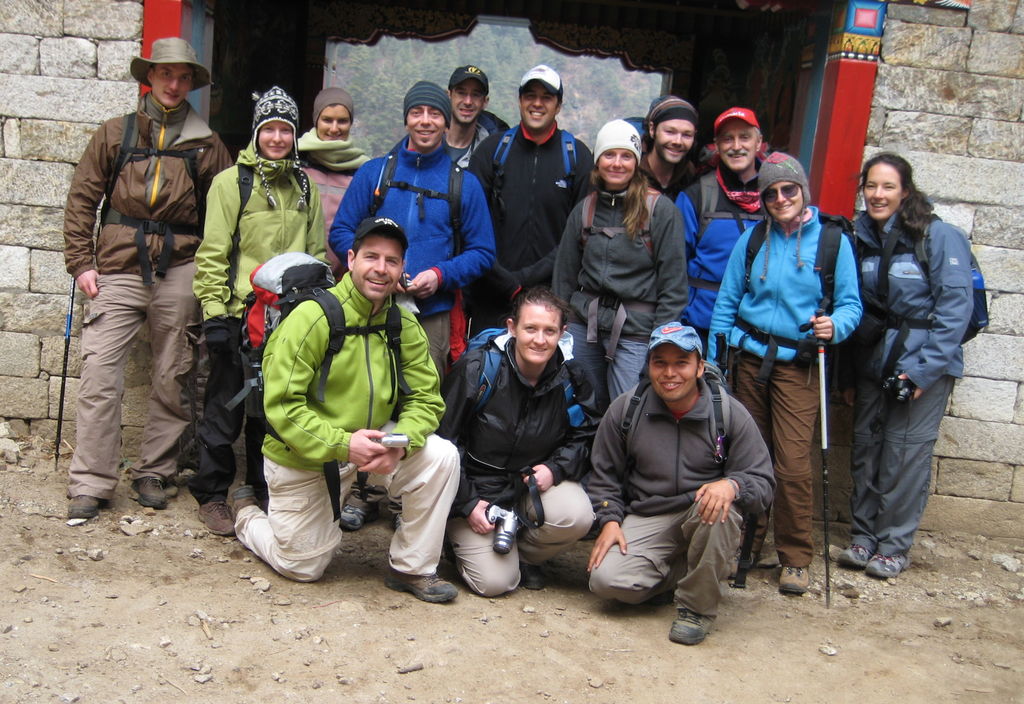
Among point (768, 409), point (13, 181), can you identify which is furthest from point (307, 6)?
point (768, 409)

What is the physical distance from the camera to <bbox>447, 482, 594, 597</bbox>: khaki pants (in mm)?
4656

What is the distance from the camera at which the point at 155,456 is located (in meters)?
5.51

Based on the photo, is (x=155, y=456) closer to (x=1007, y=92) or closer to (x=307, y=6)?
(x=307, y=6)

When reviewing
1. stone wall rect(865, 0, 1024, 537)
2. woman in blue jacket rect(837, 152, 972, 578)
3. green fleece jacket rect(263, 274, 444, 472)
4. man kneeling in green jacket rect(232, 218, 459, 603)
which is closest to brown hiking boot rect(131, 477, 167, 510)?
man kneeling in green jacket rect(232, 218, 459, 603)

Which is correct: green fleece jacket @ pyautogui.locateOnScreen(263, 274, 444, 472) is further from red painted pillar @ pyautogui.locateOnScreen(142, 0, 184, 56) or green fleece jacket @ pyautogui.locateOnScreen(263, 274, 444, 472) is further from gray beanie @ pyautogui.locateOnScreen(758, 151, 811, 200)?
red painted pillar @ pyautogui.locateOnScreen(142, 0, 184, 56)

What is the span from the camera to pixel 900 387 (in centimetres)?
529

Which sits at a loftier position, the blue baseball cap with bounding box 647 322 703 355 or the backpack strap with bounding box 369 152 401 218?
the backpack strap with bounding box 369 152 401 218

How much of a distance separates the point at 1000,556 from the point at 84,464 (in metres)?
5.11

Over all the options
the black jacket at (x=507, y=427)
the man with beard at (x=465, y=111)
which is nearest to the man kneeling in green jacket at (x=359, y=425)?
the black jacket at (x=507, y=427)

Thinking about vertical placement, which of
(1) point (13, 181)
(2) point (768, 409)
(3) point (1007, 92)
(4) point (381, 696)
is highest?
(3) point (1007, 92)

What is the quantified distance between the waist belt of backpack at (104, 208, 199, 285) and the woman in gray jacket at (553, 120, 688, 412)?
206 cm

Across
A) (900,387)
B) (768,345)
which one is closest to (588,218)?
(768,345)

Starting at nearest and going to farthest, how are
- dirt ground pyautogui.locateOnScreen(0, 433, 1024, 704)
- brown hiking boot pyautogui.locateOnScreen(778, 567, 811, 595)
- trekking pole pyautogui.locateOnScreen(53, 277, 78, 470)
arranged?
dirt ground pyautogui.locateOnScreen(0, 433, 1024, 704) → brown hiking boot pyautogui.locateOnScreen(778, 567, 811, 595) → trekking pole pyautogui.locateOnScreen(53, 277, 78, 470)

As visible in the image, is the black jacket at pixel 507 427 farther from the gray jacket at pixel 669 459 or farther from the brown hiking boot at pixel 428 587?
the brown hiking boot at pixel 428 587
